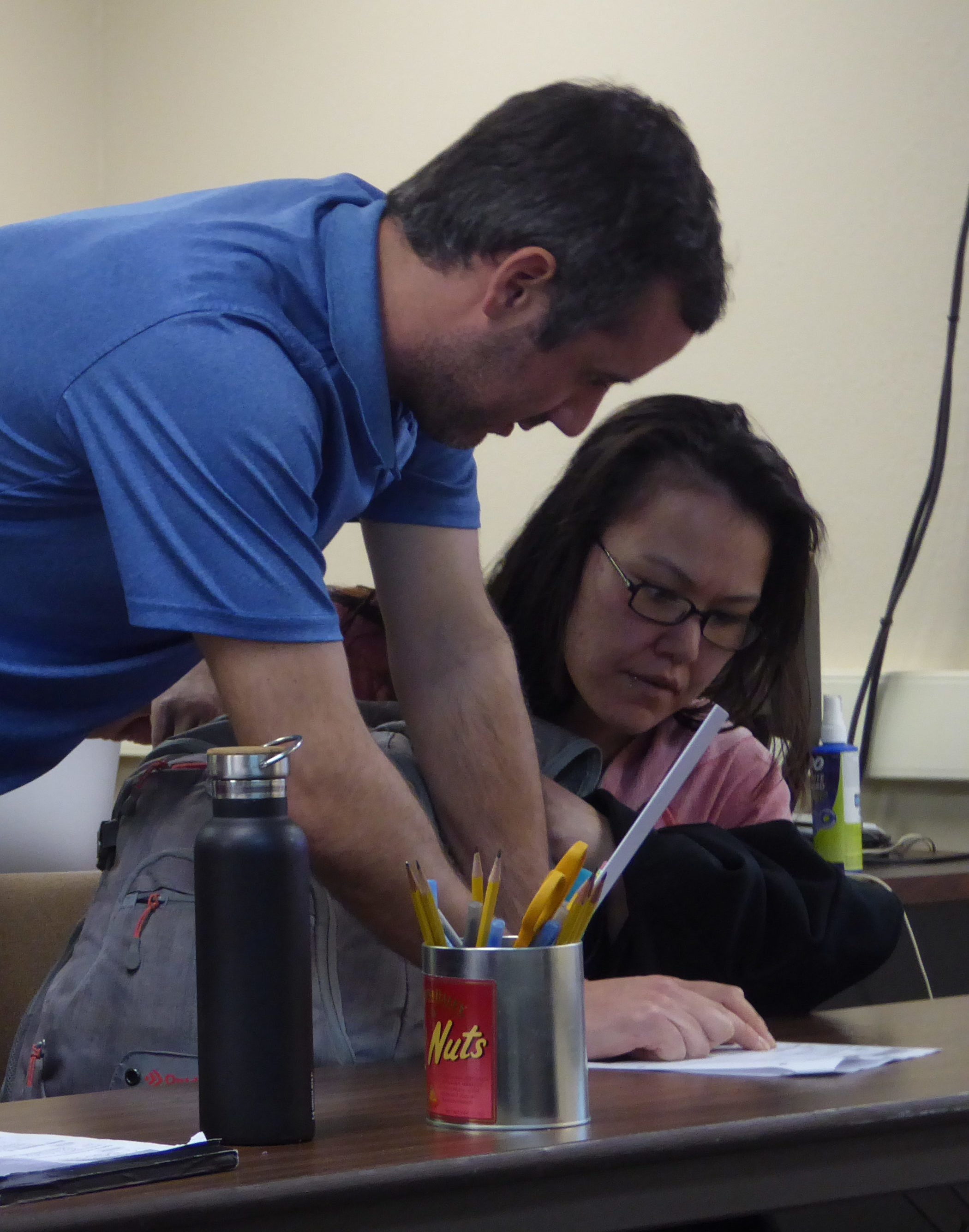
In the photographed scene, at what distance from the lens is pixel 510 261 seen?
47.6 inches

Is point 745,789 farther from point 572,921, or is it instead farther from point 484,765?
point 572,921

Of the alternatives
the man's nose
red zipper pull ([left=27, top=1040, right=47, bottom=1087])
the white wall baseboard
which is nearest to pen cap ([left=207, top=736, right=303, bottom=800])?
red zipper pull ([left=27, top=1040, right=47, bottom=1087])

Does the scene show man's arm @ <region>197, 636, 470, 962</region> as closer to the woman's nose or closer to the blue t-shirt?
the blue t-shirt

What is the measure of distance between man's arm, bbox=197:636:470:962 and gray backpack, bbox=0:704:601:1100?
0.05 m

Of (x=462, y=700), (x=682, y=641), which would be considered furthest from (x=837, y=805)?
(x=462, y=700)

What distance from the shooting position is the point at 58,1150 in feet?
2.17

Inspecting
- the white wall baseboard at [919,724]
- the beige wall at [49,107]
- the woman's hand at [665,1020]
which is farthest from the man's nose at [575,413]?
the beige wall at [49,107]

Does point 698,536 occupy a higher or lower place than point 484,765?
higher

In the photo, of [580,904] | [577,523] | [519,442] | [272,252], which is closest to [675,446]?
[577,523]

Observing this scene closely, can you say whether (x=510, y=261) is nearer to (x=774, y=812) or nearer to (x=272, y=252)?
(x=272, y=252)

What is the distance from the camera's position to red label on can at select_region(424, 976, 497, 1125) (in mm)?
712

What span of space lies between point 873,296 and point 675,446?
1038mm

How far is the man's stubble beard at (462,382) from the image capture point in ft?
4.14

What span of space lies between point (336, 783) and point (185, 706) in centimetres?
57
